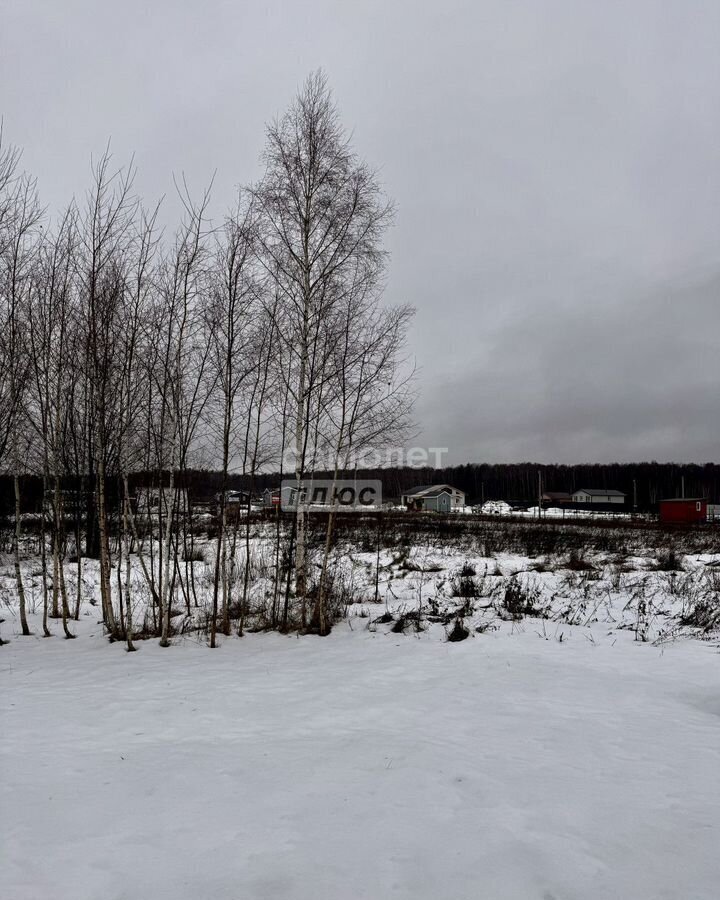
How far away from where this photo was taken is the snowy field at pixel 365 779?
2508 mm

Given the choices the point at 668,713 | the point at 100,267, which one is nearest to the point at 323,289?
the point at 100,267

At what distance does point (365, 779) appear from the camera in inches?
136

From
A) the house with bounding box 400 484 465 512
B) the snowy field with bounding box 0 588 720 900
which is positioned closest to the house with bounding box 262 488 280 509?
the snowy field with bounding box 0 588 720 900

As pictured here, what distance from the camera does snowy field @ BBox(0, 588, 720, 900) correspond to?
2508 millimetres

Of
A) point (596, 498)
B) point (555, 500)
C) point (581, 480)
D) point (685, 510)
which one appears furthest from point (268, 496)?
point (581, 480)

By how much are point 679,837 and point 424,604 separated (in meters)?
6.92

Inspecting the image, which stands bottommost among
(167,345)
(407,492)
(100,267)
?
(407,492)

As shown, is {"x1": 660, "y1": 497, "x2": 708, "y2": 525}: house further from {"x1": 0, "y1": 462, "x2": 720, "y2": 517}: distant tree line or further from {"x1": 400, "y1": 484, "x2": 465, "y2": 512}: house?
{"x1": 0, "y1": 462, "x2": 720, "y2": 517}: distant tree line

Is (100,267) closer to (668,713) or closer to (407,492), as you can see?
(668,713)

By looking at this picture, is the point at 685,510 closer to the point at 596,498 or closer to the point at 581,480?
the point at 596,498

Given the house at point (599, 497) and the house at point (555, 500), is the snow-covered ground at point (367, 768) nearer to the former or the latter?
the house at point (555, 500)

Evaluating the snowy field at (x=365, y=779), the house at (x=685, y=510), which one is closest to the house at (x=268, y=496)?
the snowy field at (x=365, y=779)

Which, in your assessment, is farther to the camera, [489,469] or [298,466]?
[489,469]

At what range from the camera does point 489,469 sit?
370 feet
